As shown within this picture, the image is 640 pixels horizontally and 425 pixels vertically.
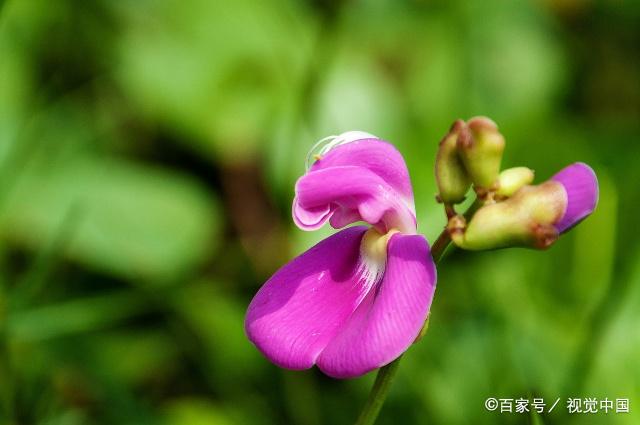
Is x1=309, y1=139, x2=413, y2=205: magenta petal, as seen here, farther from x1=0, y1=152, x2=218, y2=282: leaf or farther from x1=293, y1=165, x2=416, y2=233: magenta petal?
x1=0, y1=152, x2=218, y2=282: leaf

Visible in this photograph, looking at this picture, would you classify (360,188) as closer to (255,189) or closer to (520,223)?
(520,223)

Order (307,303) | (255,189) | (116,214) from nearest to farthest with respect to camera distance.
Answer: (307,303) → (116,214) → (255,189)

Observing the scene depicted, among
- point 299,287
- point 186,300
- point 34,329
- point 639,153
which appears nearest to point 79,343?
point 34,329

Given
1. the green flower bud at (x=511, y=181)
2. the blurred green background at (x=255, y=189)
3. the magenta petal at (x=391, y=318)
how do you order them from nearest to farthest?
the magenta petal at (x=391, y=318) < the green flower bud at (x=511, y=181) < the blurred green background at (x=255, y=189)

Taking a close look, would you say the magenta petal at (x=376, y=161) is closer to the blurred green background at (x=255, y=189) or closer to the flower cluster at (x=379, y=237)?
the flower cluster at (x=379, y=237)

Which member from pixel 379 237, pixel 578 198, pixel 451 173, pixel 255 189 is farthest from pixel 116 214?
pixel 578 198

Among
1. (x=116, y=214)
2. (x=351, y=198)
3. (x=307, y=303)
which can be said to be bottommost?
(x=116, y=214)

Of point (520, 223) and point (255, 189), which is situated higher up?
point (520, 223)

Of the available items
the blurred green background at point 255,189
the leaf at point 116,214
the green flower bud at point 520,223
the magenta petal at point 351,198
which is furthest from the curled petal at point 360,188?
the leaf at point 116,214
